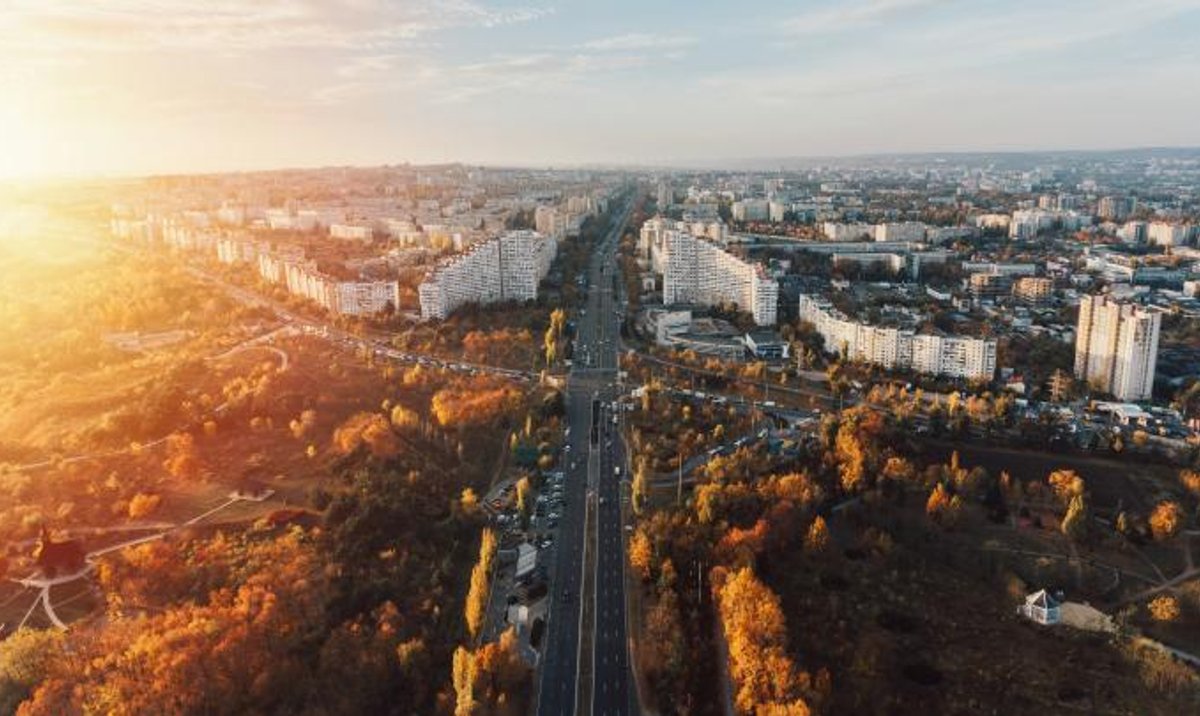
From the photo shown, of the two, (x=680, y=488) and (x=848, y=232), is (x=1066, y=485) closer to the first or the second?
(x=680, y=488)

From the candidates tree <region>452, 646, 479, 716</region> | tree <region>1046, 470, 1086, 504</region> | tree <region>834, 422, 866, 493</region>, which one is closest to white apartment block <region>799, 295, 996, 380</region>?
tree <region>1046, 470, 1086, 504</region>

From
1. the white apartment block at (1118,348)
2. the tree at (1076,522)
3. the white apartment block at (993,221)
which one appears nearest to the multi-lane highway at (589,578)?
the tree at (1076,522)

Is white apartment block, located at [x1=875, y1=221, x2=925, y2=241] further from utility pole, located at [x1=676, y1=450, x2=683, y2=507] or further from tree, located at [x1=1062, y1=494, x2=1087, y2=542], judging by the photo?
tree, located at [x1=1062, y1=494, x2=1087, y2=542]

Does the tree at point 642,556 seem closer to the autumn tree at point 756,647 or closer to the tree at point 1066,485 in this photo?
the autumn tree at point 756,647

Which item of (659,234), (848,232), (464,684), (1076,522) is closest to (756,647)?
(464,684)

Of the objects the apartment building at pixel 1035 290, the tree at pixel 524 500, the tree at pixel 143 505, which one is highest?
the apartment building at pixel 1035 290
